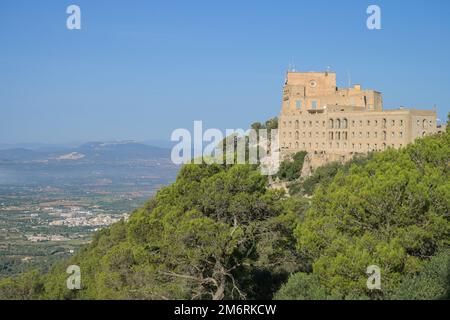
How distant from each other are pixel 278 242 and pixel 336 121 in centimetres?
2853

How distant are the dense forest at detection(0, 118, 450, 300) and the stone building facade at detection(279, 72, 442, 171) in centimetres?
2192

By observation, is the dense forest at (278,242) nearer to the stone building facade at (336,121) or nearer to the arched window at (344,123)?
the stone building facade at (336,121)

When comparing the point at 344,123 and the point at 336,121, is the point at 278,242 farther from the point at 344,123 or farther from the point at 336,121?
the point at 336,121

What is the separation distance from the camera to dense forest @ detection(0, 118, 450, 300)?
64.5ft

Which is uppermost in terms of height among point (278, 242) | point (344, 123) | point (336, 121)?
point (336, 121)

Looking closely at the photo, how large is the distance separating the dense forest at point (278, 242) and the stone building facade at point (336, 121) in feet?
71.9

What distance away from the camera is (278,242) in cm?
2261

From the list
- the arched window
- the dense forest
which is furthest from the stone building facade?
the dense forest

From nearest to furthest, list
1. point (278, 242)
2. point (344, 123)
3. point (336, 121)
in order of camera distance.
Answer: point (278, 242) < point (344, 123) < point (336, 121)

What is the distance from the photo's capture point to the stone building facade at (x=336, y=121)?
46.2 m

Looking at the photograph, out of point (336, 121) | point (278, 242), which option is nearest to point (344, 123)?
point (336, 121)

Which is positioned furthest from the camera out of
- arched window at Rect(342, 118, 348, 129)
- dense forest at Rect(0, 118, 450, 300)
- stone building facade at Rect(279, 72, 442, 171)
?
arched window at Rect(342, 118, 348, 129)

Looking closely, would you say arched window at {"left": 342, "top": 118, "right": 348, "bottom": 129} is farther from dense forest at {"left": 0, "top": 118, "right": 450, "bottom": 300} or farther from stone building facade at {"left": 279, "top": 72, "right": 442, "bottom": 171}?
dense forest at {"left": 0, "top": 118, "right": 450, "bottom": 300}
